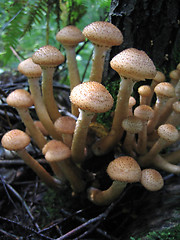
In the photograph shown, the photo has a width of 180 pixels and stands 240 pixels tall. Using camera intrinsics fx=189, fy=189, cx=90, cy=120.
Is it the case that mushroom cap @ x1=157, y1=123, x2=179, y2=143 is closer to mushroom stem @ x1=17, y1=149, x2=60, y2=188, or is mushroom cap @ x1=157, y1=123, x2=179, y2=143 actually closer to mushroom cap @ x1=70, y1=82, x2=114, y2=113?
mushroom cap @ x1=70, y1=82, x2=114, y2=113

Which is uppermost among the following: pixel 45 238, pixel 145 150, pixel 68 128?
pixel 68 128

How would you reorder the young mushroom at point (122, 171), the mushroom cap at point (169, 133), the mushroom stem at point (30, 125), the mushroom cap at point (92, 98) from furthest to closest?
1. the mushroom stem at point (30, 125)
2. the mushroom cap at point (169, 133)
3. the young mushroom at point (122, 171)
4. the mushroom cap at point (92, 98)

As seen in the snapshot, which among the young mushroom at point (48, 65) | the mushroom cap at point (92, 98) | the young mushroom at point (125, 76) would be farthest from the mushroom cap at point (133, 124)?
the young mushroom at point (48, 65)

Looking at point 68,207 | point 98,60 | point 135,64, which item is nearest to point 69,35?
point 98,60

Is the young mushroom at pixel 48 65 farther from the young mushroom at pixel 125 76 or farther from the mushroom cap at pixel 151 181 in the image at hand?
the mushroom cap at pixel 151 181

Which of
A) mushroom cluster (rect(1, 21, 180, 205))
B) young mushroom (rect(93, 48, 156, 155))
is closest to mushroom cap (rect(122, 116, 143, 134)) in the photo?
mushroom cluster (rect(1, 21, 180, 205))

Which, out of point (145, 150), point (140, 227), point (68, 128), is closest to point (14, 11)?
point (68, 128)

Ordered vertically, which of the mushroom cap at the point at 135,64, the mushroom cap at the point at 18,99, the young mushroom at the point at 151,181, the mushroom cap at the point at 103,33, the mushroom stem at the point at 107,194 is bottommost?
the mushroom stem at the point at 107,194

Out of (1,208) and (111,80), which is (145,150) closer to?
(111,80)

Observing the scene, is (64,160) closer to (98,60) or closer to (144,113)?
(144,113)
